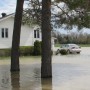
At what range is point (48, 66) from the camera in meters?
22.4

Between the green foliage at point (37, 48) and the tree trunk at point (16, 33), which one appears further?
the green foliage at point (37, 48)

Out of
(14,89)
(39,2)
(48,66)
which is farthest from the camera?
(39,2)

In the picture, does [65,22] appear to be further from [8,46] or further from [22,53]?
[8,46]

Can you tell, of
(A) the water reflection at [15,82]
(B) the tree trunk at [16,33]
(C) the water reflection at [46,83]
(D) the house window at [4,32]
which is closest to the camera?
(A) the water reflection at [15,82]

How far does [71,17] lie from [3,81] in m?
5.60

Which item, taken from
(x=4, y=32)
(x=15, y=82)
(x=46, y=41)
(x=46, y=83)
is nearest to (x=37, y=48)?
(x=4, y=32)

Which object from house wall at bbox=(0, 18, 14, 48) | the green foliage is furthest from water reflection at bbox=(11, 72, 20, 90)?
house wall at bbox=(0, 18, 14, 48)

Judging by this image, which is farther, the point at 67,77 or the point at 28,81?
the point at 67,77

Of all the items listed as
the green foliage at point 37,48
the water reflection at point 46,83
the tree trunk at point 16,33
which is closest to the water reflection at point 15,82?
the water reflection at point 46,83

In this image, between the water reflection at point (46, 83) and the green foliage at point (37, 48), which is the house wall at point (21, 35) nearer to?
the green foliage at point (37, 48)

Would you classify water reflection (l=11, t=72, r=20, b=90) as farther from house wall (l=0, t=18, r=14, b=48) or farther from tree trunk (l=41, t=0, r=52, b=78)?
house wall (l=0, t=18, r=14, b=48)

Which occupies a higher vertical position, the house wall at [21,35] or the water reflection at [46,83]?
the house wall at [21,35]

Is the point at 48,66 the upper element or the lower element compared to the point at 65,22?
lower

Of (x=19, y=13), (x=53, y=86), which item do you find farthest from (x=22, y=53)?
(x=53, y=86)
